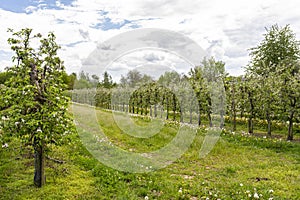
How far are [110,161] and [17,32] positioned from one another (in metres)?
5.44

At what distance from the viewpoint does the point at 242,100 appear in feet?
68.5

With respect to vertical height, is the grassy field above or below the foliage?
below

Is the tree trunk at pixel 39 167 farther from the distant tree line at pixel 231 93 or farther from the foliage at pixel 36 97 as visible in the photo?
the distant tree line at pixel 231 93

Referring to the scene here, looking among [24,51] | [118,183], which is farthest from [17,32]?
[118,183]

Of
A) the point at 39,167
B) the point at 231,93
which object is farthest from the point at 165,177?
the point at 231,93

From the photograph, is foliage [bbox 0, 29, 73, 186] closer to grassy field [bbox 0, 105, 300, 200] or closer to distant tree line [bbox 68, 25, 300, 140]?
grassy field [bbox 0, 105, 300, 200]

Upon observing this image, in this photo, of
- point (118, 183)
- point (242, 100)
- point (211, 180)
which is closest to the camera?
point (118, 183)

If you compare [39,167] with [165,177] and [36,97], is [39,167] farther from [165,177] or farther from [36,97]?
[165,177]

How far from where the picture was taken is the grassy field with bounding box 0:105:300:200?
23.2ft

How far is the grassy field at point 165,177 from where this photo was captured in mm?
7070

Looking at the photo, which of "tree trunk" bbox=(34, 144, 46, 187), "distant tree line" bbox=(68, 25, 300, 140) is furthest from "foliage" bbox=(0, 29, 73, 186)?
"distant tree line" bbox=(68, 25, 300, 140)

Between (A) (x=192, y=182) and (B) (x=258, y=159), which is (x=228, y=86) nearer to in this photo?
(B) (x=258, y=159)

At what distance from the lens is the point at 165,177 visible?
848cm

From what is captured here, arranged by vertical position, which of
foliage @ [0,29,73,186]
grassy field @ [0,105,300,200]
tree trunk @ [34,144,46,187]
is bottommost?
grassy field @ [0,105,300,200]
